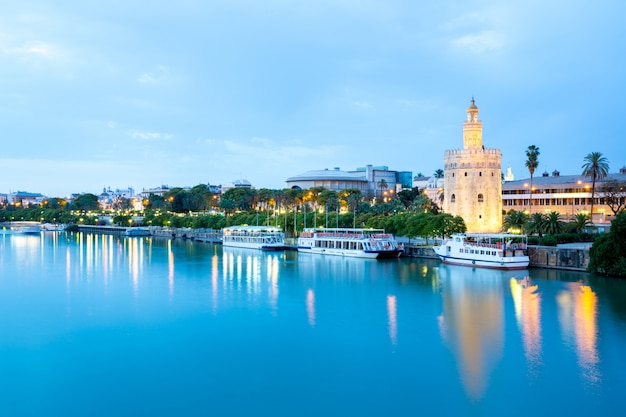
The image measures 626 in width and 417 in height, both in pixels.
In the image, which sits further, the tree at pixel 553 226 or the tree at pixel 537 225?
the tree at pixel 537 225

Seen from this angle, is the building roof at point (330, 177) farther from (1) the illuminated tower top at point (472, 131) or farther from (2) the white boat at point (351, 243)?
(1) the illuminated tower top at point (472, 131)

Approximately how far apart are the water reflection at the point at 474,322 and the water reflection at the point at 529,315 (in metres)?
0.90

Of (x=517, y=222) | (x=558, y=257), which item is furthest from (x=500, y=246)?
(x=517, y=222)

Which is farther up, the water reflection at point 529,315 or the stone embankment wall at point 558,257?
the stone embankment wall at point 558,257

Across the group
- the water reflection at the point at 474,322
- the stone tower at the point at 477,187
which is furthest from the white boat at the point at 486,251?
the stone tower at the point at 477,187

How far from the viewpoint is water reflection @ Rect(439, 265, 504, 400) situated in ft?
68.9

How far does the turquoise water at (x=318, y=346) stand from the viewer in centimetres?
1842

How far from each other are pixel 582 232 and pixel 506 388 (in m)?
34.4

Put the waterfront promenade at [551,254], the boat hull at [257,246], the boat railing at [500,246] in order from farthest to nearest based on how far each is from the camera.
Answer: the boat hull at [257,246] < the boat railing at [500,246] < the waterfront promenade at [551,254]

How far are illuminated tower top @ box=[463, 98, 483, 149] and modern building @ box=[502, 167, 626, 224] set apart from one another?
48.9 feet

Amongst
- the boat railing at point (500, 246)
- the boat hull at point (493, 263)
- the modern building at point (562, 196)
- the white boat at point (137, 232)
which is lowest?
the boat hull at point (493, 263)

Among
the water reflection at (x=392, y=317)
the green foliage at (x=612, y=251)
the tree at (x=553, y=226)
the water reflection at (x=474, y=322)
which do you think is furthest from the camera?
the tree at (x=553, y=226)

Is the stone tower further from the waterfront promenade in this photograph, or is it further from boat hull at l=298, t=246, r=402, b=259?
boat hull at l=298, t=246, r=402, b=259

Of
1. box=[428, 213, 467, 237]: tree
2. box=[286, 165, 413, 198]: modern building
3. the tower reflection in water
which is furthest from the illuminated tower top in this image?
box=[286, 165, 413, 198]: modern building
